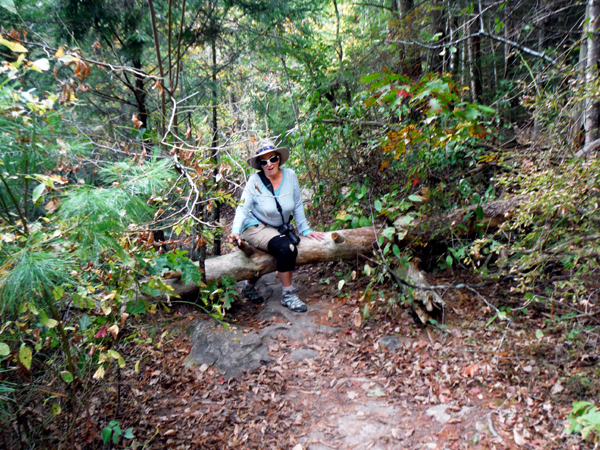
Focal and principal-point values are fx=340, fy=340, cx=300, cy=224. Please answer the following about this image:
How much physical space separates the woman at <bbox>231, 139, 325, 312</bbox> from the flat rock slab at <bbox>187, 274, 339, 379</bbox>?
0.23m

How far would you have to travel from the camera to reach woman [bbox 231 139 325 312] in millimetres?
4250

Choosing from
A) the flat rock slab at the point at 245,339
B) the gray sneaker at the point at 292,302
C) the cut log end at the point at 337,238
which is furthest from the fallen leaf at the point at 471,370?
the cut log end at the point at 337,238

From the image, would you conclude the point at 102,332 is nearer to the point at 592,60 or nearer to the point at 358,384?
the point at 358,384

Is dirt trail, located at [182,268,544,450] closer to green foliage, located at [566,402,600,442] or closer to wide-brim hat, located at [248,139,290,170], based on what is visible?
green foliage, located at [566,402,600,442]

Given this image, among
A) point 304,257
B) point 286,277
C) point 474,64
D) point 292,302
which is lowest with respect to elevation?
point 292,302

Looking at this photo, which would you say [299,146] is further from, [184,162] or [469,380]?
[469,380]

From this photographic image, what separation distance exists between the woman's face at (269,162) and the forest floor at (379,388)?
6.35 feet

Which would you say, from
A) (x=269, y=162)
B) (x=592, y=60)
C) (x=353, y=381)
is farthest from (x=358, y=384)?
(x=592, y=60)

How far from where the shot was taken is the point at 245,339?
365cm

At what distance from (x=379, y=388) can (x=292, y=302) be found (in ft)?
5.25

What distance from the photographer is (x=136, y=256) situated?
257cm

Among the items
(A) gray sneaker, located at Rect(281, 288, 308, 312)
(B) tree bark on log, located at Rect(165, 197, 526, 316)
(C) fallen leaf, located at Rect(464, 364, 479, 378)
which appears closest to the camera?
(C) fallen leaf, located at Rect(464, 364, 479, 378)

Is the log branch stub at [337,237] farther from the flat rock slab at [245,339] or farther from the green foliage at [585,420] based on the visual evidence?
the green foliage at [585,420]

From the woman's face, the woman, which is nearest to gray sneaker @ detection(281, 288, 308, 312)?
the woman
